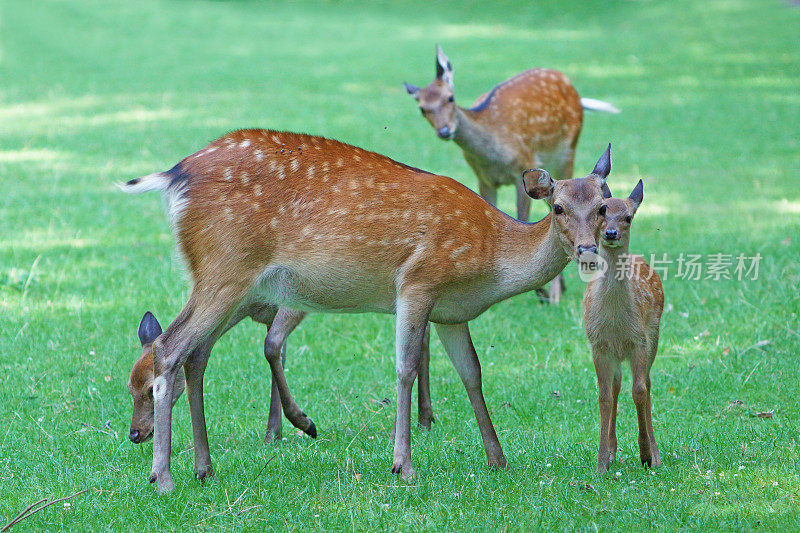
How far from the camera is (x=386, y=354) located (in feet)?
25.5

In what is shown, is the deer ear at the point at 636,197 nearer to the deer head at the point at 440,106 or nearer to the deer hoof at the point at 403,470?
the deer hoof at the point at 403,470

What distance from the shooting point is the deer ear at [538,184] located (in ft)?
18.3

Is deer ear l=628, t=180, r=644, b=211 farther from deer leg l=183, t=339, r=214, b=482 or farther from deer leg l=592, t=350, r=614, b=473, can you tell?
deer leg l=183, t=339, r=214, b=482

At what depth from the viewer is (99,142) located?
15.2 m

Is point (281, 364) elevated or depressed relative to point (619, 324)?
depressed

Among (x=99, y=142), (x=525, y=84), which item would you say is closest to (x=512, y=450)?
(x=525, y=84)

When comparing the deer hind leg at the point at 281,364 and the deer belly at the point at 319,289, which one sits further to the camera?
the deer hind leg at the point at 281,364

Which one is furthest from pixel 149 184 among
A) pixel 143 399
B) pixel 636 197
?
pixel 636 197

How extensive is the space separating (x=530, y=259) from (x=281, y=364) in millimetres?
1653

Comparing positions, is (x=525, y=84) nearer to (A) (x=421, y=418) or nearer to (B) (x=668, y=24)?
(A) (x=421, y=418)

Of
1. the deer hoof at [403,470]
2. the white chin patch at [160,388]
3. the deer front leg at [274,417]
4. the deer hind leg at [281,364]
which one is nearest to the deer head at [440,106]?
the deer hind leg at [281,364]

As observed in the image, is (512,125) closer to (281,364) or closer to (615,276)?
(281,364)

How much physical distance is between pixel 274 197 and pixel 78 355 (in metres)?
2.68

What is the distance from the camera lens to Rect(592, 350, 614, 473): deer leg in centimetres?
546
